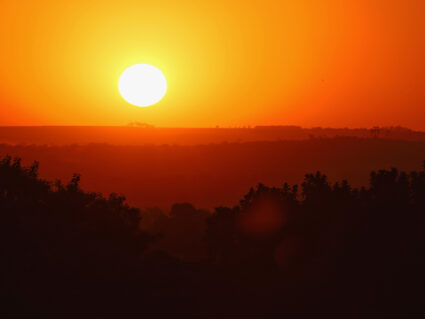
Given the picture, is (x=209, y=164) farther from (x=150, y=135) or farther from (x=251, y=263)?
(x=251, y=263)

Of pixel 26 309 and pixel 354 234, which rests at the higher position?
pixel 354 234

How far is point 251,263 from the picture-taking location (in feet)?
99.0

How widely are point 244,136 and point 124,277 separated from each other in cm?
16629

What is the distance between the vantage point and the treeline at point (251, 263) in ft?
→ 74.5

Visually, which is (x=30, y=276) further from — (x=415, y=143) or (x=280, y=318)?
(x=415, y=143)

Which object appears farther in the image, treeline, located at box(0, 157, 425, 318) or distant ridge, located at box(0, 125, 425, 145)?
distant ridge, located at box(0, 125, 425, 145)

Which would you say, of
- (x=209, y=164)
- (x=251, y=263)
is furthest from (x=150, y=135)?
(x=251, y=263)

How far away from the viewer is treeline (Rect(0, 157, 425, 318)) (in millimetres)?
22703

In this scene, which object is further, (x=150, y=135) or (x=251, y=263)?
(x=150, y=135)

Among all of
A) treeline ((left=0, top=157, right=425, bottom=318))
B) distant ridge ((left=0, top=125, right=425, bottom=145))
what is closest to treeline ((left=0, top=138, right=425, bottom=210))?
distant ridge ((left=0, top=125, right=425, bottom=145))

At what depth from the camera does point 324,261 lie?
25578mm

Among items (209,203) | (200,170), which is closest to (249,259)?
(209,203)

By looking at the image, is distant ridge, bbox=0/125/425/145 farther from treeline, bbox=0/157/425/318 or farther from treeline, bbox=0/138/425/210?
treeline, bbox=0/157/425/318

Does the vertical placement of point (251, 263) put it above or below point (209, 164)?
above
